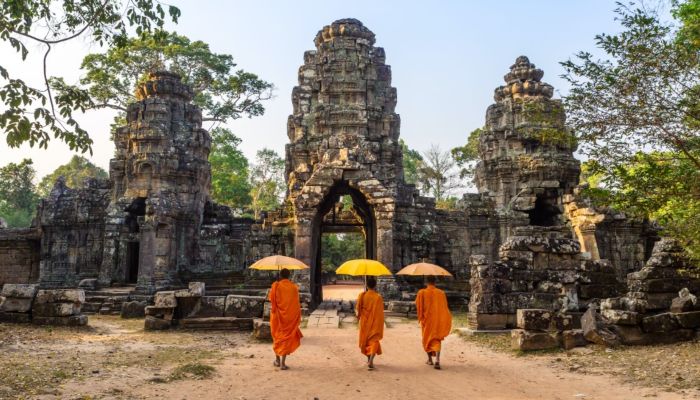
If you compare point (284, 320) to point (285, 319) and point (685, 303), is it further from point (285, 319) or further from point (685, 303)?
point (685, 303)

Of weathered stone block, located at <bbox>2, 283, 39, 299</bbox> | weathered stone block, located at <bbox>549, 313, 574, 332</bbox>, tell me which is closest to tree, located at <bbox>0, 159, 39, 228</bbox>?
weathered stone block, located at <bbox>2, 283, 39, 299</bbox>

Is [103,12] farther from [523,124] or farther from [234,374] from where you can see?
[523,124]

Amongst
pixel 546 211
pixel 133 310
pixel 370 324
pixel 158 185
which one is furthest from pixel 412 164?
pixel 370 324

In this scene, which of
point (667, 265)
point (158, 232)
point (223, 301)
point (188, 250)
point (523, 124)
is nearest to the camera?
point (667, 265)

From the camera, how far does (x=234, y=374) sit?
654 centimetres

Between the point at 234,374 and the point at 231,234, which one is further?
the point at 231,234

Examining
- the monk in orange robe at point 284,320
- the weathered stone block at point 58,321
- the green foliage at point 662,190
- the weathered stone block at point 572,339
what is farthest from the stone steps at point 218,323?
the green foliage at point 662,190

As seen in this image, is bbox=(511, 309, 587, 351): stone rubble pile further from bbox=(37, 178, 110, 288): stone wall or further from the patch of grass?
bbox=(37, 178, 110, 288): stone wall

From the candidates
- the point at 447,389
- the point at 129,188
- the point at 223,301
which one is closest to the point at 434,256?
the point at 223,301

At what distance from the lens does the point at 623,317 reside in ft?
25.5

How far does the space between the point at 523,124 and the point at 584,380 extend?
1530 cm

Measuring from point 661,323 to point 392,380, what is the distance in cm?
434

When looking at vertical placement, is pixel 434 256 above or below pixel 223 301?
above

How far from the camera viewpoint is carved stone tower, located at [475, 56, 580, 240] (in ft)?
63.7
